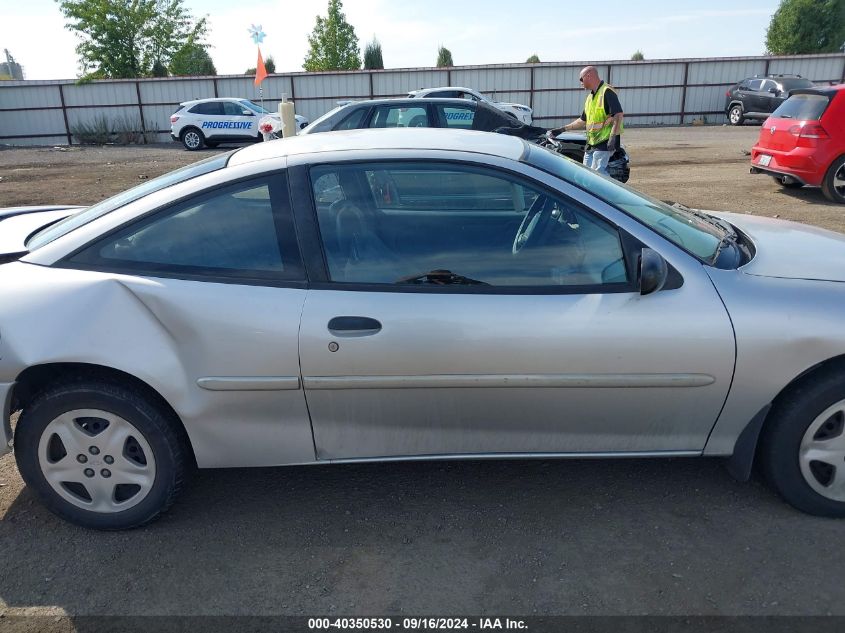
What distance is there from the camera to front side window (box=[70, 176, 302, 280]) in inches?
110

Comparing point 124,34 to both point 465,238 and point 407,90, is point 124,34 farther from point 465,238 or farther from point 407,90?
point 465,238

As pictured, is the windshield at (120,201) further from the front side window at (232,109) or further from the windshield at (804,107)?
the front side window at (232,109)

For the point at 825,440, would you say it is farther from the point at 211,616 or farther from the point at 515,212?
the point at 211,616

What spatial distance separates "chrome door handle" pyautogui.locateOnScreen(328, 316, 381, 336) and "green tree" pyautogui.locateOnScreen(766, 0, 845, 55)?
155ft

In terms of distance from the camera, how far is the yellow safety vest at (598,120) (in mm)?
8234

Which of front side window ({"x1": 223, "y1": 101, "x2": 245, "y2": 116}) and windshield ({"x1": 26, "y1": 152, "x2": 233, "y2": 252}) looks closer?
windshield ({"x1": 26, "y1": 152, "x2": 233, "y2": 252})

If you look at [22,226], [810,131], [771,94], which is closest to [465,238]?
[22,226]

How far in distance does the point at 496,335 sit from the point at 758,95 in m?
25.7

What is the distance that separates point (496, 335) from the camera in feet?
8.72

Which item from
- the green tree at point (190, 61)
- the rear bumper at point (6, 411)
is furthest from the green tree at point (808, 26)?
the rear bumper at point (6, 411)

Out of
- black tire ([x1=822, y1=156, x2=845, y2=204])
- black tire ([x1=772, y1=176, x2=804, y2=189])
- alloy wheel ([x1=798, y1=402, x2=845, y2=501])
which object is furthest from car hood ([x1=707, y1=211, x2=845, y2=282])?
black tire ([x1=772, y1=176, x2=804, y2=189])

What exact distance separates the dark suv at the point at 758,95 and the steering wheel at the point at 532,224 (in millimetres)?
23514

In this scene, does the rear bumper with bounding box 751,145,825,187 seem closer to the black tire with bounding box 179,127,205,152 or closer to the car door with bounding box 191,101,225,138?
the car door with bounding box 191,101,225,138

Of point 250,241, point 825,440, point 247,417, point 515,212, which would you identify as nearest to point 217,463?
point 247,417
